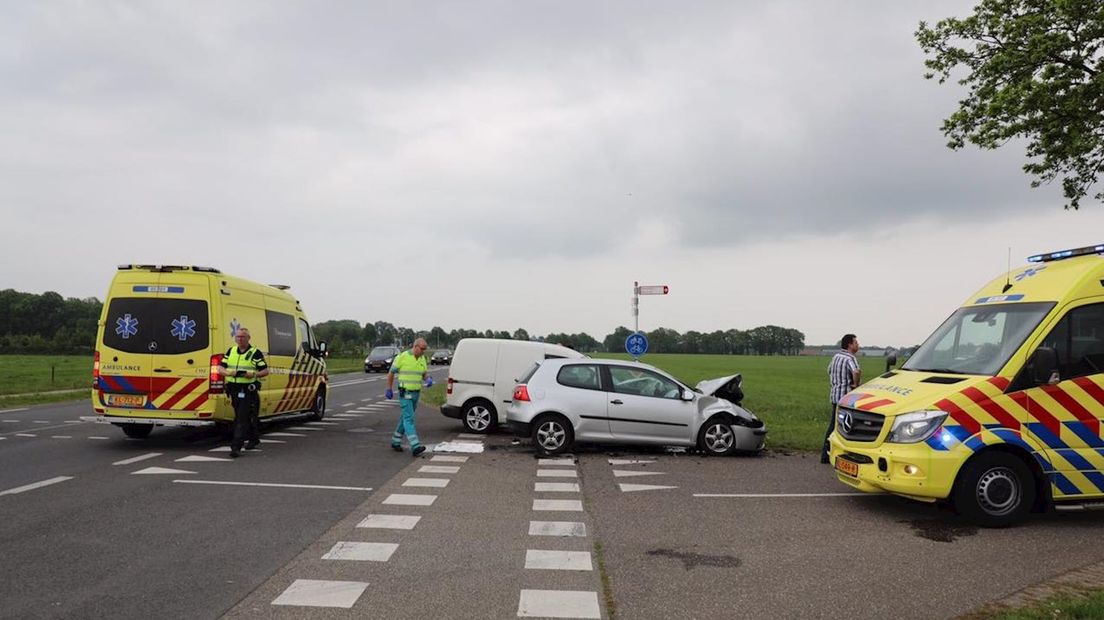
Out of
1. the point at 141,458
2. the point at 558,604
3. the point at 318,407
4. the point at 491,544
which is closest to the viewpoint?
the point at 558,604

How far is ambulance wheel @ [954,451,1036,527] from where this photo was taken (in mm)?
6922

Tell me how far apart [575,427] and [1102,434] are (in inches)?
260

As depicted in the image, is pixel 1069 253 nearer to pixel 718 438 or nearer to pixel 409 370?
pixel 718 438

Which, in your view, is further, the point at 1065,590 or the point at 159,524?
the point at 159,524

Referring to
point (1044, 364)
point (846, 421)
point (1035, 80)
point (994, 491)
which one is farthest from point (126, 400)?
point (1035, 80)

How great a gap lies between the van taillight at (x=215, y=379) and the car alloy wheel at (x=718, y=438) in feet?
24.1

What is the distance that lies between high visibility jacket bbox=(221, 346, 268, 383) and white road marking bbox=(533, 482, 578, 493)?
4.70 meters

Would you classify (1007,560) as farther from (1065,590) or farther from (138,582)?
(138,582)

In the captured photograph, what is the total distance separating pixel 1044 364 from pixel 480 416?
987 centimetres

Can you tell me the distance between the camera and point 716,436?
1170 centimetres

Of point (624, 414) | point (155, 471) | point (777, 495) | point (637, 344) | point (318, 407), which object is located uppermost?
→ point (637, 344)

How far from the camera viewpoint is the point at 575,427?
1166 cm

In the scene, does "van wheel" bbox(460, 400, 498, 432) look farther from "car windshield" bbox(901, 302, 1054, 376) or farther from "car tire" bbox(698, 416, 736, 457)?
"car windshield" bbox(901, 302, 1054, 376)

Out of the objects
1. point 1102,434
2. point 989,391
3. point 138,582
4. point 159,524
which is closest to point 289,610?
point 138,582
